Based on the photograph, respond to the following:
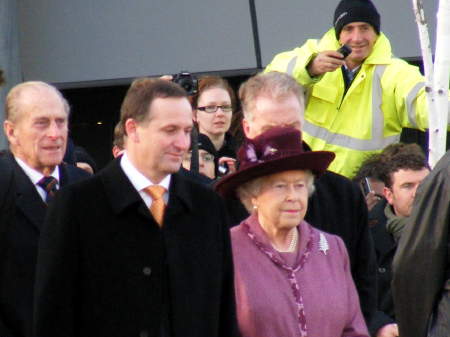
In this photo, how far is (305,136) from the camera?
7141 mm

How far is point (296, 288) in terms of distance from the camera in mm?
5043

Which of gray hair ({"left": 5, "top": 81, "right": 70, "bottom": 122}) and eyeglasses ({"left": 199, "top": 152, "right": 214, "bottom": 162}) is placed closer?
gray hair ({"left": 5, "top": 81, "right": 70, "bottom": 122})

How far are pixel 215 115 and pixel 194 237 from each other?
2232mm

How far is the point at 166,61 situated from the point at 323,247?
565 cm

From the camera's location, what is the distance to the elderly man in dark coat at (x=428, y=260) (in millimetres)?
5191

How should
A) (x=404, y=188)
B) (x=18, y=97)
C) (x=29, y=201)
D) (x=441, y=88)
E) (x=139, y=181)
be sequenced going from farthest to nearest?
(x=441, y=88)
(x=404, y=188)
(x=18, y=97)
(x=29, y=201)
(x=139, y=181)

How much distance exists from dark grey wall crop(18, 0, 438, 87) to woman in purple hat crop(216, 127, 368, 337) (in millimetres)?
5432

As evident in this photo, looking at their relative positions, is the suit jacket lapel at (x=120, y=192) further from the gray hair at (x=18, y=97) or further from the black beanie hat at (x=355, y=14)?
the black beanie hat at (x=355, y=14)

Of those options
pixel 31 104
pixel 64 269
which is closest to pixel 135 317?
pixel 64 269

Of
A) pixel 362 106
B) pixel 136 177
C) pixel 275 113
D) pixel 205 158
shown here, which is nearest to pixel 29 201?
pixel 136 177

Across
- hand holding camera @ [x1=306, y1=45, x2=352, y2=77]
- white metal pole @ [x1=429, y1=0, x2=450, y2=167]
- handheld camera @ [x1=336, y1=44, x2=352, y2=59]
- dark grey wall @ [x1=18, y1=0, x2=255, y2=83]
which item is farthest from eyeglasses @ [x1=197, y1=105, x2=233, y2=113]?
dark grey wall @ [x1=18, y1=0, x2=255, y2=83]

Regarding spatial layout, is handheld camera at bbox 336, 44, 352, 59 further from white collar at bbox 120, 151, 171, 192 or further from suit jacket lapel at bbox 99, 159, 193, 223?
white collar at bbox 120, 151, 171, 192

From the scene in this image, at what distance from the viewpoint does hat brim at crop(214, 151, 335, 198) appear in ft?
16.7

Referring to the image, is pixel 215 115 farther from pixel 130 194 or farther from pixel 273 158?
pixel 130 194
